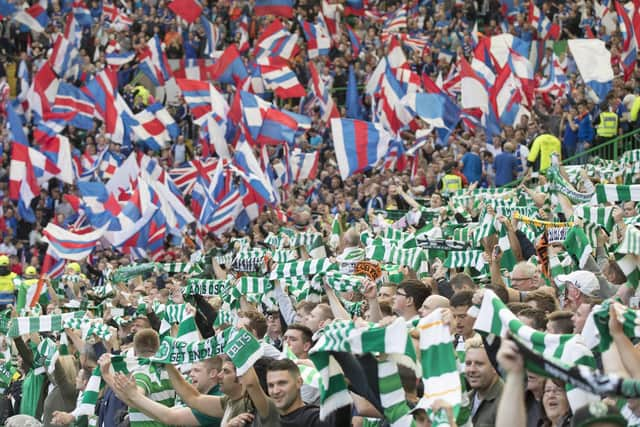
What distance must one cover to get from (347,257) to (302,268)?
1875 mm

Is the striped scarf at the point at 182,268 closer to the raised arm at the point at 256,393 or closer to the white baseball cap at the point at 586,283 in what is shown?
the white baseball cap at the point at 586,283

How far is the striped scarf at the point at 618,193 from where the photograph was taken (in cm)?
1170

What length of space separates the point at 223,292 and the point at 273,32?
1740 cm

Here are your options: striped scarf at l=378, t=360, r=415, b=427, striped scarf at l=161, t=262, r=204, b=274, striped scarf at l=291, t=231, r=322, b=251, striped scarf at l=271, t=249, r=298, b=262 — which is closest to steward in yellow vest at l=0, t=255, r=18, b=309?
striped scarf at l=161, t=262, r=204, b=274

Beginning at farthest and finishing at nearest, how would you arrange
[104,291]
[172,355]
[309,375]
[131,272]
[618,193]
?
[131,272], [104,291], [618,193], [172,355], [309,375]

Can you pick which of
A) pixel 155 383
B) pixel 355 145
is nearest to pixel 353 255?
pixel 155 383

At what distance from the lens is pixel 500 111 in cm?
2216

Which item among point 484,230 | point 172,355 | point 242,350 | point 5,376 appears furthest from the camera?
point 5,376

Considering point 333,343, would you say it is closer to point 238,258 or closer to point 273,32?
point 238,258

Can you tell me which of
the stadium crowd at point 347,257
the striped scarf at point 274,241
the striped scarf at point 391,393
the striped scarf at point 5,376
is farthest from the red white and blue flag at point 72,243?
the striped scarf at point 391,393

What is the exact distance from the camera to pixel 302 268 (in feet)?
36.9

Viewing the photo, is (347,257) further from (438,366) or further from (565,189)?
(438,366)

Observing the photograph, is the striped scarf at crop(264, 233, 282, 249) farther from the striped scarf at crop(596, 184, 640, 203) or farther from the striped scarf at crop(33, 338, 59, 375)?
the striped scarf at crop(596, 184, 640, 203)

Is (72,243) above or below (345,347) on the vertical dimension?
below
